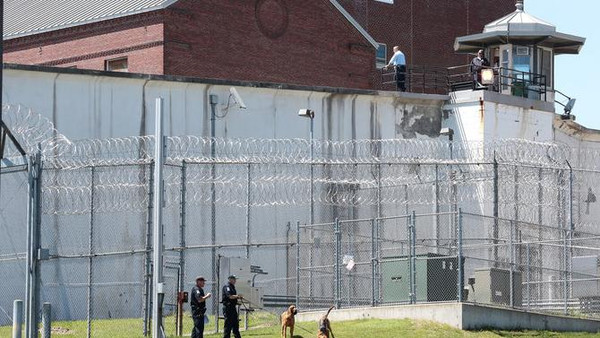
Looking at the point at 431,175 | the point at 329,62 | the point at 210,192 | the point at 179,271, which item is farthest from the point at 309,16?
the point at 179,271

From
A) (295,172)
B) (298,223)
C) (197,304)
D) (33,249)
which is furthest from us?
(295,172)

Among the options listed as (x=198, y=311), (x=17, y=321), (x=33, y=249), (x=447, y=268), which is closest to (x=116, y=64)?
(x=447, y=268)

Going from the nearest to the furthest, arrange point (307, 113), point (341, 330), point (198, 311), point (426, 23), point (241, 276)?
point (198, 311)
point (341, 330)
point (241, 276)
point (307, 113)
point (426, 23)

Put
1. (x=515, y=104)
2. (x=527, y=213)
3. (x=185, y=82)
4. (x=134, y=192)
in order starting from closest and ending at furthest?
(x=134, y=192) < (x=185, y=82) < (x=527, y=213) < (x=515, y=104)

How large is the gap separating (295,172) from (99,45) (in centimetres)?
1316

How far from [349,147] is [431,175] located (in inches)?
113

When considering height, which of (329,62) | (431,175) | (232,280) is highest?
(329,62)

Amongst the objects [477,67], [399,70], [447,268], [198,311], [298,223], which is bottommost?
[198,311]

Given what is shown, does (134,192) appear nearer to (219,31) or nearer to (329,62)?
(219,31)

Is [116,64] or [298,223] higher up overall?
[116,64]

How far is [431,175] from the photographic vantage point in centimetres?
3981

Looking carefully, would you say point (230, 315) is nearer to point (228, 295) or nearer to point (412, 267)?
point (228, 295)

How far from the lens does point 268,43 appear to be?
161 feet

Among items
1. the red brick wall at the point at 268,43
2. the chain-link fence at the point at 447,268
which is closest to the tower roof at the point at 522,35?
the red brick wall at the point at 268,43
